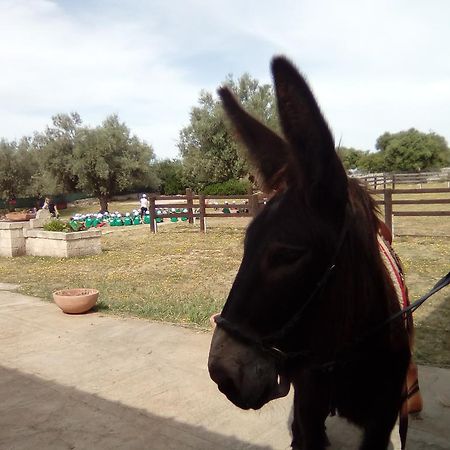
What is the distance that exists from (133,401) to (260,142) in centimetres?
296

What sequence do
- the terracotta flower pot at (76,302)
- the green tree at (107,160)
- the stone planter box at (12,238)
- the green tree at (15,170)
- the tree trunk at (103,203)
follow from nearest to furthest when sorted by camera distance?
1. the terracotta flower pot at (76,302)
2. the stone planter box at (12,238)
3. the tree trunk at (103,203)
4. the green tree at (107,160)
5. the green tree at (15,170)

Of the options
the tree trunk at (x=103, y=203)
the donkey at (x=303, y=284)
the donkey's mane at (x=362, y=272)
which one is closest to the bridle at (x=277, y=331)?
the donkey at (x=303, y=284)

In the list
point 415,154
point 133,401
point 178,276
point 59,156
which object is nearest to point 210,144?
point 59,156

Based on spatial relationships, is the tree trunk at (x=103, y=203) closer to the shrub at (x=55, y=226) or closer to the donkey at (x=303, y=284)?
the shrub at (x=55, y=226)

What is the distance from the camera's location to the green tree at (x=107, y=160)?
37281 mm

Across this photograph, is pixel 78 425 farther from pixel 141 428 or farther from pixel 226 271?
pixel 226 271

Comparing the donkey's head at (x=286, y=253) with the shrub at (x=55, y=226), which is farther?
the shrub at (x=55, y=226)

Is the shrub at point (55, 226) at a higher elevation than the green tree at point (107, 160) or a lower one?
lower

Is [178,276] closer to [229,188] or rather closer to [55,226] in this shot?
[55,226]

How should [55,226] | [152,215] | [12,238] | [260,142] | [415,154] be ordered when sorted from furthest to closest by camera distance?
[415,154], [152,215], [12,238], [55,226], [260,142]

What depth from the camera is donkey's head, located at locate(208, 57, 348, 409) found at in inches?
59.1

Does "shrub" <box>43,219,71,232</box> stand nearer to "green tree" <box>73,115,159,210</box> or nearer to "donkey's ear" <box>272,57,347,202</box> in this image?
"donkey's ear" <box>272,57,347,202</box>

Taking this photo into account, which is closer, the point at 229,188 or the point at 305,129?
the point at 305,129

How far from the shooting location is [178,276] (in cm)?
1006
